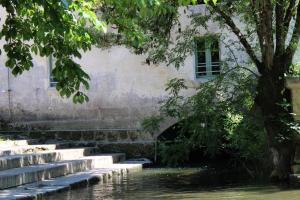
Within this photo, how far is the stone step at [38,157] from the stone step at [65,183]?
813 mm

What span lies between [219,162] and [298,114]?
5389 mm

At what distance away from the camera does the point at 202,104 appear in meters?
10.1

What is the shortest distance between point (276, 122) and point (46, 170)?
431cm

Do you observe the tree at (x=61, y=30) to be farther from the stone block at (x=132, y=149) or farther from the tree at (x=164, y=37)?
the stone block at (x=132, y=149)

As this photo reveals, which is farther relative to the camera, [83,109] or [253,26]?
[83,109]

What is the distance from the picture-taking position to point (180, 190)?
9.49 meters

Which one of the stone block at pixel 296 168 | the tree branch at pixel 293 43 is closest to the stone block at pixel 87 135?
the tree branch at pixel 293 43

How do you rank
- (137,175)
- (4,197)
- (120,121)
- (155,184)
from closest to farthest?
(4,197), (155,184), (137,175), (120,121)

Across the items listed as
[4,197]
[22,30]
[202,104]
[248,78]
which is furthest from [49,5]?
[248,78]

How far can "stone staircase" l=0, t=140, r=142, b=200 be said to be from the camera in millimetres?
9219

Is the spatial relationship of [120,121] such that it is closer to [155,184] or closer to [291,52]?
[155,184]

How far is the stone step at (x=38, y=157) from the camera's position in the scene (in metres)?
10.6

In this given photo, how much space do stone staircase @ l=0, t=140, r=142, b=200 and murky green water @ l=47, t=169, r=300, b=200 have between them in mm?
376

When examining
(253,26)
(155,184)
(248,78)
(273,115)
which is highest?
(253,26)
